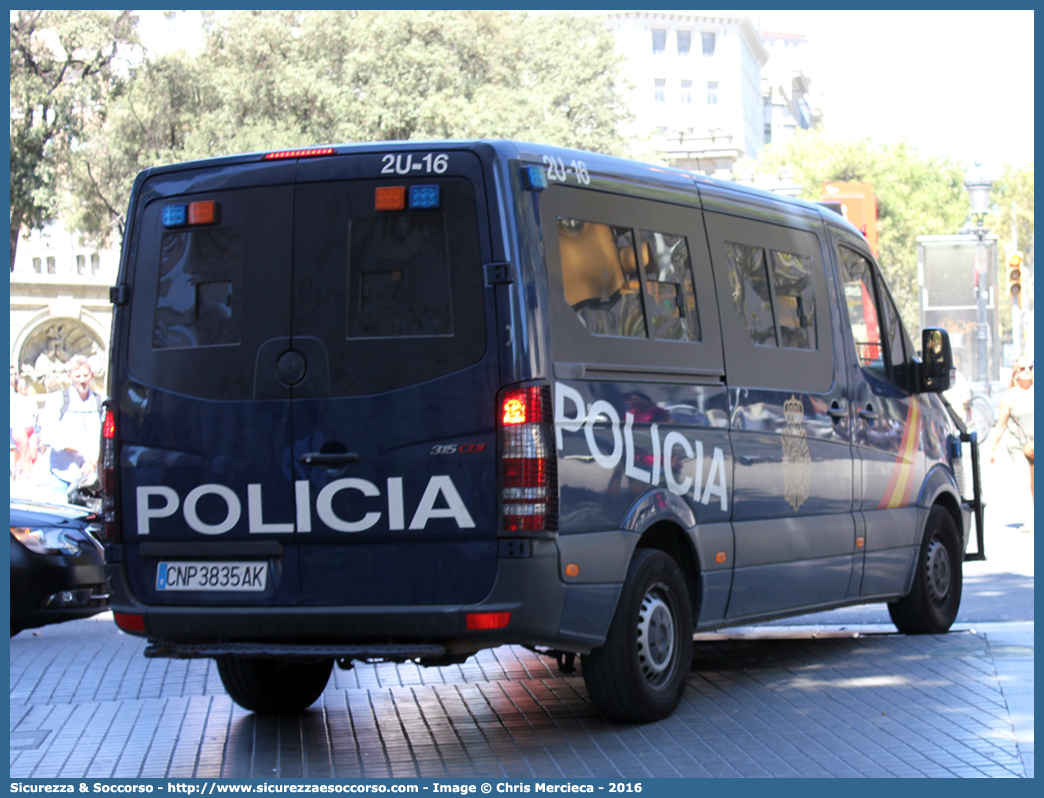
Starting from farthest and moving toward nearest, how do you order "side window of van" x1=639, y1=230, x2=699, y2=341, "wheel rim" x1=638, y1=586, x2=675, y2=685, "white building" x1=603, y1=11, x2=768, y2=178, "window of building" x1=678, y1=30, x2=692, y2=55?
1. "window of building" x1=678, y1=30, x2=692, y2=55
2. "white building" x1=603, y1=11, x2=768, y2=178
3. "side window of van" x1=639, y1=230, x2=699, y2=341
4. "wheel rim" x1=638, y1=586, x2=675, y2=685

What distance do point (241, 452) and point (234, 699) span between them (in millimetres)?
1665

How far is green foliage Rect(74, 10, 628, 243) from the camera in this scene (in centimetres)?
3142

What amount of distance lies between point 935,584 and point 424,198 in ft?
16.0

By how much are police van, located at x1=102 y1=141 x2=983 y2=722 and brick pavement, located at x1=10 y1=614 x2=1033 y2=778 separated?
1.24 ft

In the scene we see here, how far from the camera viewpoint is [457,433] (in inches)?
225

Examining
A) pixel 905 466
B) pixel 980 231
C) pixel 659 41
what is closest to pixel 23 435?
pixel 905 466

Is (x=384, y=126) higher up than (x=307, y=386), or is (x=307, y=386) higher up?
(x=384, y=126)

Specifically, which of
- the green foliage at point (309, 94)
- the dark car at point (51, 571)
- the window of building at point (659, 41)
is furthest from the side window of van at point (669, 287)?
the window of building at point (659, 41)

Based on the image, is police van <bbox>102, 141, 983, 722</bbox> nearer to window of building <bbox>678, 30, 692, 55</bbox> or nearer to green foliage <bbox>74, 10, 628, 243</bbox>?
green foliage <bbox>74, 10, 628, 243</bbox>

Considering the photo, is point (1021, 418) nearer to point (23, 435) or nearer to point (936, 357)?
point (936, 357)

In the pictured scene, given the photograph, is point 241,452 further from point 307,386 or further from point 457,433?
point 457,433

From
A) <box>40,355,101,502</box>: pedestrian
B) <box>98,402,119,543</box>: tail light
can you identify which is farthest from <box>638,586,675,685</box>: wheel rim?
<box>40,355,101,502</box>: pedestrian

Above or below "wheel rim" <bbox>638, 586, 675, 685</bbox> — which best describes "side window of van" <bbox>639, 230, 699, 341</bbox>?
above

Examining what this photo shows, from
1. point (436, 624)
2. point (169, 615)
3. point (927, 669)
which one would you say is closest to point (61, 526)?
point (169, 615)
